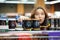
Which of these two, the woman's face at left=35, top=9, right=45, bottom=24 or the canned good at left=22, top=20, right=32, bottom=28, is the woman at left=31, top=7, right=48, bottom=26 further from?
the canned good at left=22, top=20, right=32, bottom=28

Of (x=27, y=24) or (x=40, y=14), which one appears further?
(x=40, y=14)

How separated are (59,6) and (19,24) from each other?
776mm

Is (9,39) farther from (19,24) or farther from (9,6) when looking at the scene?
(9,6)

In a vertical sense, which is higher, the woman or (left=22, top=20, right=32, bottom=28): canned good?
the woman

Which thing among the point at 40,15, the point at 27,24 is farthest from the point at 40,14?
the point at 27,24

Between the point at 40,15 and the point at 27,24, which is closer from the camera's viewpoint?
the point at 27,24

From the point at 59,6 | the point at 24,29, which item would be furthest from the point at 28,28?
the point at 59,6

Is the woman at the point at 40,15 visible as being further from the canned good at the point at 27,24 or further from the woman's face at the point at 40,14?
the canned good at the point at 27,24

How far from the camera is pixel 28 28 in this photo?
1012mm

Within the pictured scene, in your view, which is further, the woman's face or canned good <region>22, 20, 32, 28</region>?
the woman's face

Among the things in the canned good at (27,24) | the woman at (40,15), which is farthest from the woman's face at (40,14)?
the canned good at (27,24)

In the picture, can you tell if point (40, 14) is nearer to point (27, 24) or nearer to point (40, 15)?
point (40, 15)

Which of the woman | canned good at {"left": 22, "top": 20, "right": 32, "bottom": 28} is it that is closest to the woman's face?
the woman

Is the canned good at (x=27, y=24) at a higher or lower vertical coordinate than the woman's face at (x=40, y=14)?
lower
